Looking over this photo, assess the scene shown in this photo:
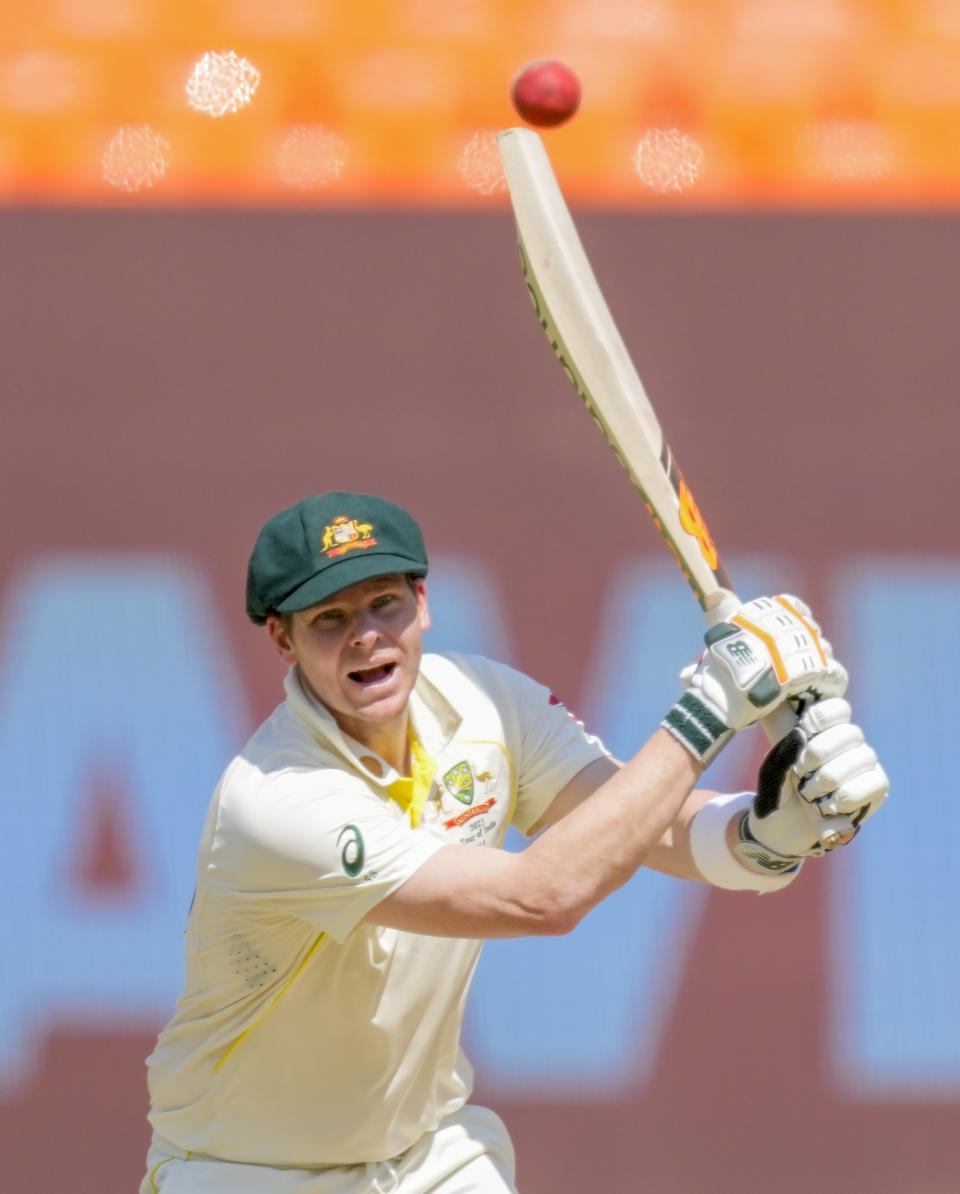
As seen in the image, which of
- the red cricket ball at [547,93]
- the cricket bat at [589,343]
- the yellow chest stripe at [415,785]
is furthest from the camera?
the red cricket ball at [547,93]

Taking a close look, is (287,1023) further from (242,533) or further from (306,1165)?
(242,533)

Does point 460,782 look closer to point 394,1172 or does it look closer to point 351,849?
point 351,849

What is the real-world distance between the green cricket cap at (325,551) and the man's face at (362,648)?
0.12 feet

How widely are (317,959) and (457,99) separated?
1.78 m

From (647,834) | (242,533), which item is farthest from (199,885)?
(242,533)

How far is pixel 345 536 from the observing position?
194 cm

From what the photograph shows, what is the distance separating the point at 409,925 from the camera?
6.04 feet

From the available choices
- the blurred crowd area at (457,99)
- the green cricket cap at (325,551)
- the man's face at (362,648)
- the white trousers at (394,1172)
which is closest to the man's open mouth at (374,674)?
the man's face at (362,648)

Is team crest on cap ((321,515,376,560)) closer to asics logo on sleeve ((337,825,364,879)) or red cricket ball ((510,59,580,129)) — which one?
asics logo on sleeve ((337,825,364,879))

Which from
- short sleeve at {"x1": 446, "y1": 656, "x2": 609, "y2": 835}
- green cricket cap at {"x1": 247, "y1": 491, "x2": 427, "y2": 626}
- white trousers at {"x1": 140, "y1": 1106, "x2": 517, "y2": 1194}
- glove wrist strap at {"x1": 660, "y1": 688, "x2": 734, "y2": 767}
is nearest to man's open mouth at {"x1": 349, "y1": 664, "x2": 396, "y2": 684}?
green cricket cap at {"x1": 247, "y1": 491, "x2": 427, "y2": 626}

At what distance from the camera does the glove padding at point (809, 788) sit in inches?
75.4

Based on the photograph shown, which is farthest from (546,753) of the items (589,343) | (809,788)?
(589,343)

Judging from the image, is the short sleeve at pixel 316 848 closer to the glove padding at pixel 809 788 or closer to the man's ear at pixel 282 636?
the man's ear at pixel 282 636

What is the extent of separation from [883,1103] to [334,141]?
2046mm
